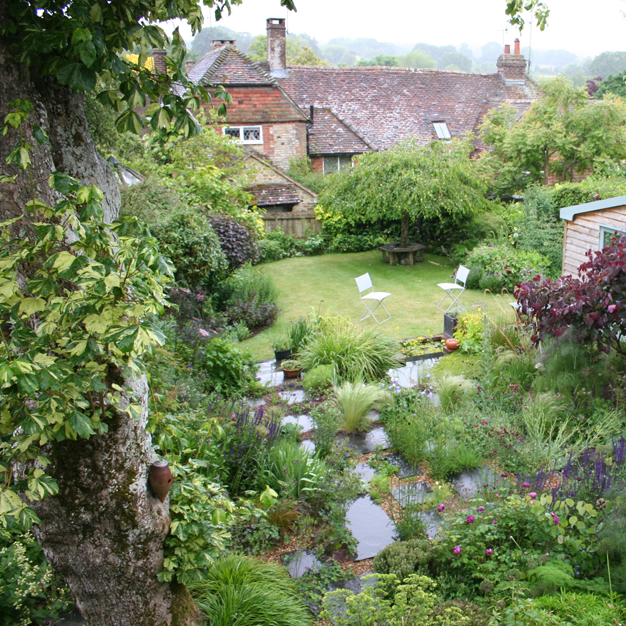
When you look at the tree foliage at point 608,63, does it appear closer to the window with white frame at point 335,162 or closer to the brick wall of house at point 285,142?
the window with white frame at point 335,162

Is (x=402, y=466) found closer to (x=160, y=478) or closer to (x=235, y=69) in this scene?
(x=160, y=478)

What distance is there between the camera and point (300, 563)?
4340 mm

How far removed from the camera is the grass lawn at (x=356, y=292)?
1089cm

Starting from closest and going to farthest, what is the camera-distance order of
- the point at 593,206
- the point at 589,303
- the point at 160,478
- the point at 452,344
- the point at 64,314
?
the point at 64,314 < the point at 160,478 < the point at 589,303 < the point at 452,344 < the point at 593,206

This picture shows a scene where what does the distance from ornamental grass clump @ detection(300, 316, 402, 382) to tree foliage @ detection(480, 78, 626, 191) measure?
515 inches

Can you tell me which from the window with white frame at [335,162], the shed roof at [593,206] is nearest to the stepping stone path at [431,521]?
the shed roof at [593,206]

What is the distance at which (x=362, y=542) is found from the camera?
15.2ft

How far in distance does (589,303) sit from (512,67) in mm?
27731

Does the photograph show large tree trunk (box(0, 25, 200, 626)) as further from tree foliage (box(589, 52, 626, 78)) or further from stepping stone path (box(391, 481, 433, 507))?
tree foliage (box(589, 52, 626, 78))

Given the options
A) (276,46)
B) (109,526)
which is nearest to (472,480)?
(109,526)

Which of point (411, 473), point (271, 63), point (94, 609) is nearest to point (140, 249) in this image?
point (94, 609)

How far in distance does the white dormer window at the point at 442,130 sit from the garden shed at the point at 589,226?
16119 millimetres

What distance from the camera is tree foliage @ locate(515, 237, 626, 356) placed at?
18.4ft

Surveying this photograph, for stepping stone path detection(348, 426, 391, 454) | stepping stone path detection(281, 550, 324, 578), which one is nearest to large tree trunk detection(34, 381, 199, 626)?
stepping stone path detection(281, 550, 324, 578)
